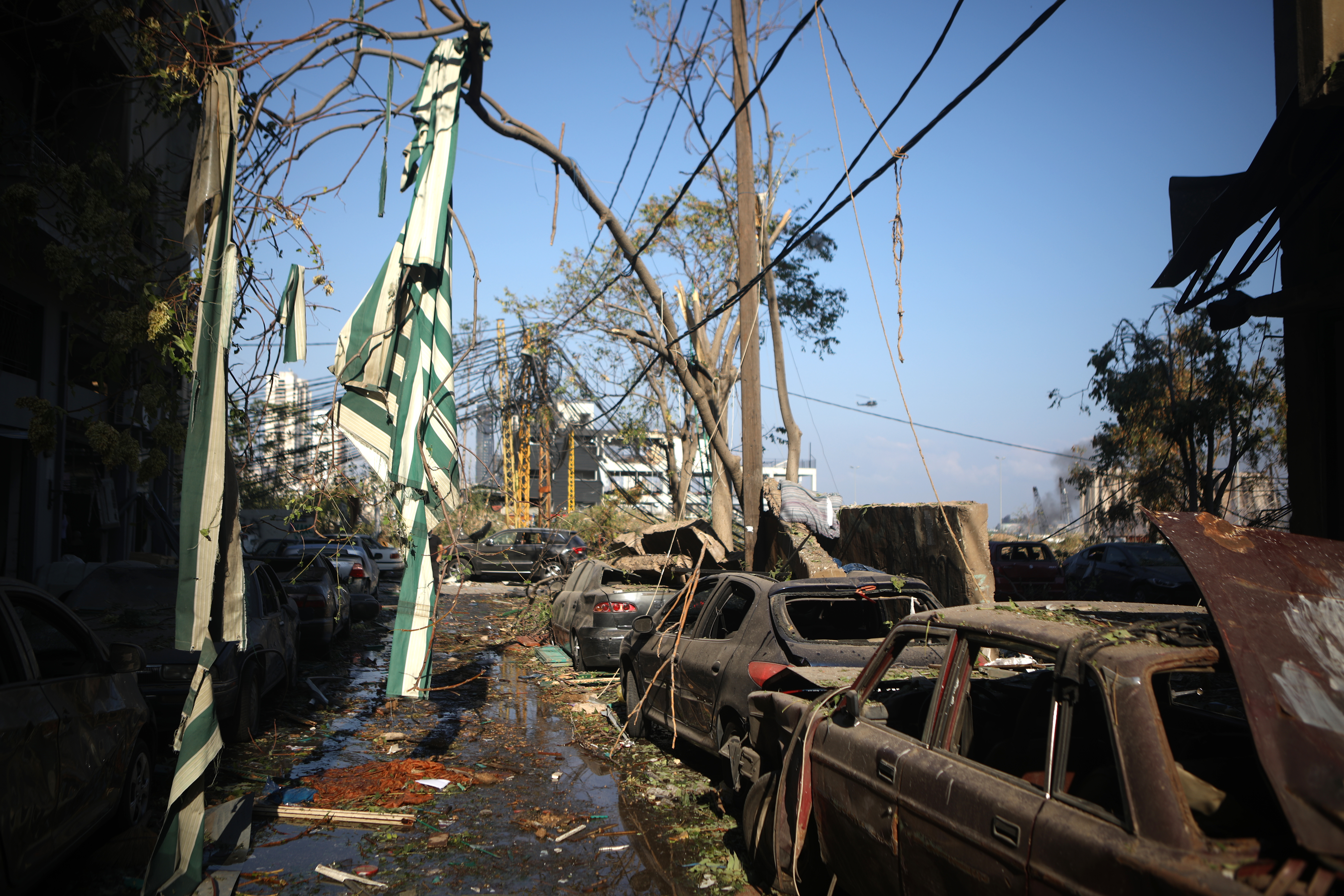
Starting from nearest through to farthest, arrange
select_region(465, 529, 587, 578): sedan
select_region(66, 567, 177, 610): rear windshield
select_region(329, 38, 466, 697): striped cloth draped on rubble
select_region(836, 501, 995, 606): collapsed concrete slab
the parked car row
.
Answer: select_region(329, 38, 466, 697): striped cloth draped on rubble, select_region(66, 567, 177, 610): rear windshield, select_region(836, 501, 995, 606): collapsed concrete slab, the parked car row, select_region(465, 529, 587, 578): sedan

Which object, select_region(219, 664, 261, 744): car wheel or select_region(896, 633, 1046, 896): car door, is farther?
select_region(219, 664, 261, 744): car wheel

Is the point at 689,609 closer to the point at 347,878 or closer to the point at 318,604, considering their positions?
the point at 347,878

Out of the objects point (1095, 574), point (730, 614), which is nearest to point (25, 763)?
point (730, 614)

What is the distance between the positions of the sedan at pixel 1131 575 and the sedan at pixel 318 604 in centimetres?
1401

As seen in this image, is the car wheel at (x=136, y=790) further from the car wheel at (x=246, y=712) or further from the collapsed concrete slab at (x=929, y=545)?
the collapsed concrete slab at (x=929, y=545)

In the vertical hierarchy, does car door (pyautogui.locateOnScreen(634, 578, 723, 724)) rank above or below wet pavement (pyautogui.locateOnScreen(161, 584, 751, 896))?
above

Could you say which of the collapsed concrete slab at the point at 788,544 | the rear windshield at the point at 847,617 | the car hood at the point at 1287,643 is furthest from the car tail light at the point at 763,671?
the collapsed concrete slab at the point at 788,544

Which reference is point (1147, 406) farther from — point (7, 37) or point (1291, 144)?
point (7, 37)

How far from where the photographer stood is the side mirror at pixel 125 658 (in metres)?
4.84

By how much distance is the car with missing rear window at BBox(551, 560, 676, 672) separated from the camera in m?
10.5

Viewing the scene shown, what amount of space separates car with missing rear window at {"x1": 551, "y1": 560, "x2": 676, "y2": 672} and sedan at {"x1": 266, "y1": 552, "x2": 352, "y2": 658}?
3.06m

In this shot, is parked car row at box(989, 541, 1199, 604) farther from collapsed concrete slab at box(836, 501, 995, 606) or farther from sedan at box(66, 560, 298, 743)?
sedan at box(66, 560, 298, 743)

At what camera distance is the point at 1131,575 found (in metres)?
17.3

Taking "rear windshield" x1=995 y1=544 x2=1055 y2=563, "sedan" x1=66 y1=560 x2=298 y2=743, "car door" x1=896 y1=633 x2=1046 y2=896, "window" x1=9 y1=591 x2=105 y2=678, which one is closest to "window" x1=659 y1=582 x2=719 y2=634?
"sedan" x1=66 y1=560 x2=298 y2=743
